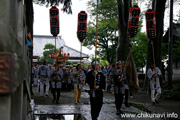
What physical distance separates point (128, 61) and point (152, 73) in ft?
4.57

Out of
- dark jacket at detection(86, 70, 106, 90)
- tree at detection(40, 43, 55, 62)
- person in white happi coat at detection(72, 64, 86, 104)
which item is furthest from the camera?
tree at detection(40, 43, 55, 62)

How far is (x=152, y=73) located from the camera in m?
11.5

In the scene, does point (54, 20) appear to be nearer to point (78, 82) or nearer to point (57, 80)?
point (57, 80)

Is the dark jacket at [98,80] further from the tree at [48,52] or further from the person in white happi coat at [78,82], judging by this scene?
the tree at [48,52]

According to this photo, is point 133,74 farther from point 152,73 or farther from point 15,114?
point 15,114

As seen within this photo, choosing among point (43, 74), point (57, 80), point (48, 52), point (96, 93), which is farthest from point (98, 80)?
point (48, 52)

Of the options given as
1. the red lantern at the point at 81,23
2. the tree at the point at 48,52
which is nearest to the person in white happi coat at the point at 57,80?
the red lantern at the point at 81,23

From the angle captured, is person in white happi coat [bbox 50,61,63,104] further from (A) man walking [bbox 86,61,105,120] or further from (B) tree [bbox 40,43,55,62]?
(B) tree [bbox 40,43,55,62]

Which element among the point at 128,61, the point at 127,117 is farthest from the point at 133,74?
the point at 127,117

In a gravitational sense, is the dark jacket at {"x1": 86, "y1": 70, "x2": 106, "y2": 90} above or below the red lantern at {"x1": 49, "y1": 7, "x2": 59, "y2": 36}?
below

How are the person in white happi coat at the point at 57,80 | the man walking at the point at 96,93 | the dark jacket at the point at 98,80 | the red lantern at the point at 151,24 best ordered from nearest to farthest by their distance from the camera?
the man walking at the point at 96,93 < the dark jacket at the point at 98,80 < the person in white happi coat at the point at 57,80 < the red lantern at the point at 151,24

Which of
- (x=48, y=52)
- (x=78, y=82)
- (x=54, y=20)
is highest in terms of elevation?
(x=54, y=20)

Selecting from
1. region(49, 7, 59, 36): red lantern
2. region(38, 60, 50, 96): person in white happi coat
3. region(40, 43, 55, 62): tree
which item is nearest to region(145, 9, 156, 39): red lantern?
region(49, 7, 59, 36): red lantern

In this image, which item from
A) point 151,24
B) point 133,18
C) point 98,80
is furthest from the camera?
point 133,18
